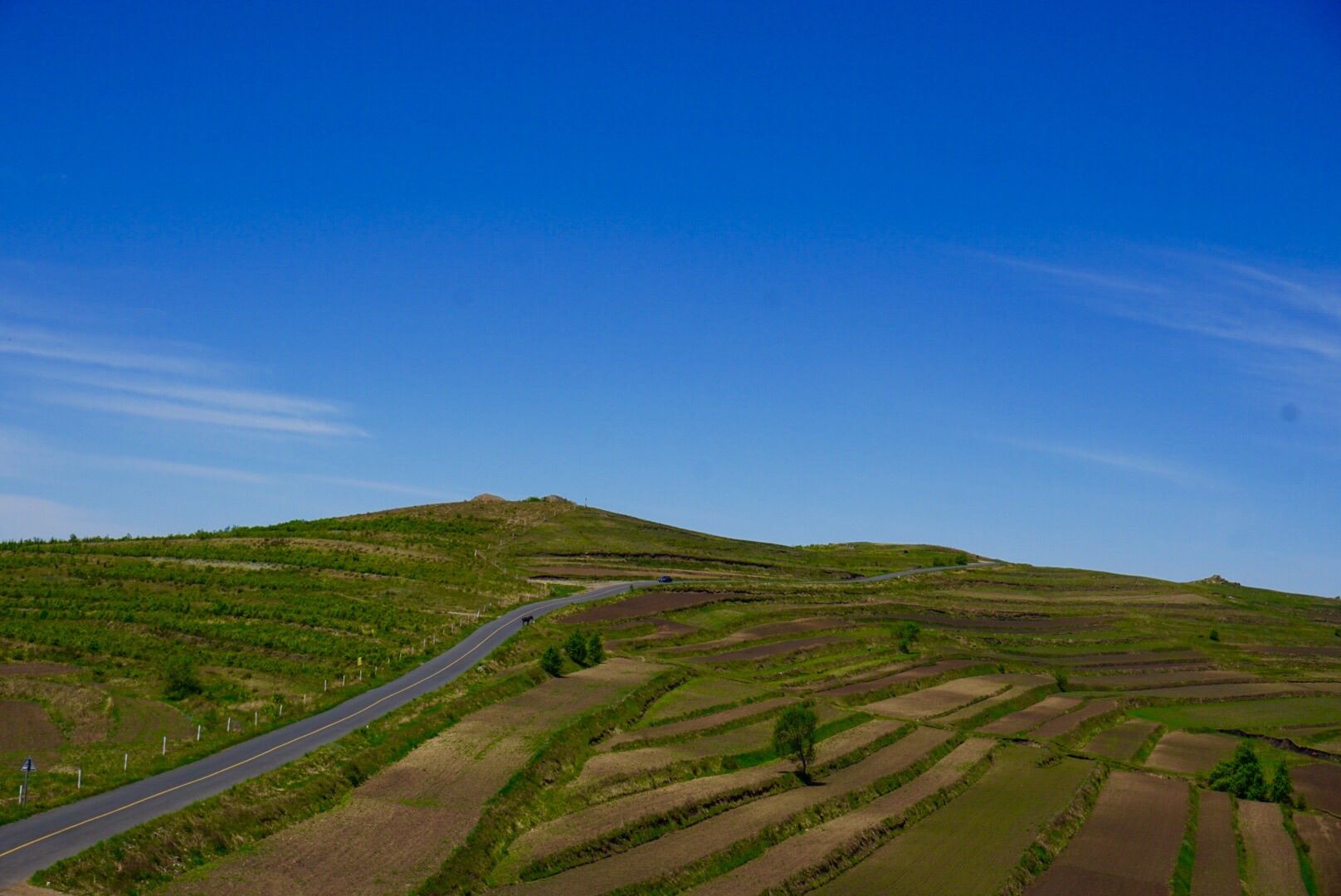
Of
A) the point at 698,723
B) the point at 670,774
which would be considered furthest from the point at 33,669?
the point at 670,774

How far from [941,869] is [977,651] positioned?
78610mm

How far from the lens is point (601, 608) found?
11400 centimetres

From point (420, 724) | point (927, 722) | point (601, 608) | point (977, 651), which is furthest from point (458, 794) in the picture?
point (977, 651)

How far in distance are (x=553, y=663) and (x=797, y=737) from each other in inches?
1015

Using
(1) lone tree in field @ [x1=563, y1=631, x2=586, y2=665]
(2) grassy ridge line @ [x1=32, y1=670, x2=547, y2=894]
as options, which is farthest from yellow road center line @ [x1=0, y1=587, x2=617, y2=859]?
(1) lone tree in field @ [x1=563, y1=631, x2=586, y2=665]

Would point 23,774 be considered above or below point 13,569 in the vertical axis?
below

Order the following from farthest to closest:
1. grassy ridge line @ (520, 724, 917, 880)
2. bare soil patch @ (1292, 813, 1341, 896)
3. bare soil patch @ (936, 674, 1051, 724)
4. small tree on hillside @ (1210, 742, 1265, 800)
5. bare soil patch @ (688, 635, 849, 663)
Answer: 1. bare soil patch @ (688, 635, 849, 663)
2. bare soil patch @ (936, 674, 1051, 724)
3. small tree on hillside @ (1210, 742, 1265, 800)
4. bare soil patch @ (1292, 813, 1341, 896)
5. grassy ridge line @ (520, 724, 917, 880)

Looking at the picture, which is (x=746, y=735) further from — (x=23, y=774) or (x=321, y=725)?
(x=23, y=774)

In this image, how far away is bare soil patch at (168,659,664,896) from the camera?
3853 cm

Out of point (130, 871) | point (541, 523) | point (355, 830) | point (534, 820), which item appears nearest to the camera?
point (130, 871)

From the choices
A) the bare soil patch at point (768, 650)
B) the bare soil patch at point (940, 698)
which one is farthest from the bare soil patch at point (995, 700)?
the bare soil patch at point (768, 650)

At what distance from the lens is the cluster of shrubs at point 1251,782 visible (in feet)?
213

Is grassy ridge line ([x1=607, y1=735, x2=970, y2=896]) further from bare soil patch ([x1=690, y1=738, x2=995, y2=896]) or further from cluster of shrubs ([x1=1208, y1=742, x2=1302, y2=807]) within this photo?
cluster of shrubs ([x1=1208, y1=742, x2=1302, y2=807])

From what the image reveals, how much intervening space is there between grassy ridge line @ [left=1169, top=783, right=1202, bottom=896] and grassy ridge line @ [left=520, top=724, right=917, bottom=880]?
60.8ft
